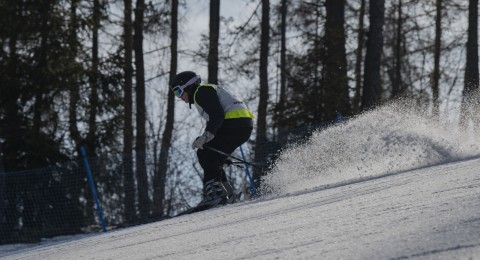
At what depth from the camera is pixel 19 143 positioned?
665 inches

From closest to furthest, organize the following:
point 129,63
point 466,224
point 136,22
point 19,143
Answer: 1. point 466,224
2. point 19,143
3. point 129,63
4. point 136,22

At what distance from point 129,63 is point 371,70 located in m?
6.89

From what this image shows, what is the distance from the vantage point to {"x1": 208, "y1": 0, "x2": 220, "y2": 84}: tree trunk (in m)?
21.3

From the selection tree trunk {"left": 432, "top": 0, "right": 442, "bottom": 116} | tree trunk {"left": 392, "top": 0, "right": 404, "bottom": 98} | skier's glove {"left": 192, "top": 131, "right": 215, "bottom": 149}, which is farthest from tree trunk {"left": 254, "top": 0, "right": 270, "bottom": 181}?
skier's glove {"left": 192, "top": 131, "right": 215, "bottom": 149}

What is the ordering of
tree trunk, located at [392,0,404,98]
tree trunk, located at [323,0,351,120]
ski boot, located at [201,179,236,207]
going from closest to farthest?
ski boot, located at [201,179,236,207] < tree trunk, located at [323,0,351,120] < tree trunk, located at [392,0,404,98]

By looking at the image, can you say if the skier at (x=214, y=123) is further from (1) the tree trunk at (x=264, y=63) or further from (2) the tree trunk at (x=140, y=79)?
(1) the tree trunk at (x=264, y=63)

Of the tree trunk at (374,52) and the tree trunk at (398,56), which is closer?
the tree trunk at (374,52)

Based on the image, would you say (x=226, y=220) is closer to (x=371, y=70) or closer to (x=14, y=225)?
(x=14, y=225)

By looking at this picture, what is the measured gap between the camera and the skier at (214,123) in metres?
9.22

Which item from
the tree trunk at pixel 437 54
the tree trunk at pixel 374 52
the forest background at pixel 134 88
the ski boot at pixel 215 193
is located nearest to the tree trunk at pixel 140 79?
the forest background at pixel 134 88

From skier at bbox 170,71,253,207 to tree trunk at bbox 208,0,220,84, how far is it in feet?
37.9

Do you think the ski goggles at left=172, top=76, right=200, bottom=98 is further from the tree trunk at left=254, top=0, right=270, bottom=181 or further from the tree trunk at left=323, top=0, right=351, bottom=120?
the tree trunk at left=254, top=0, right=270, bottom=181

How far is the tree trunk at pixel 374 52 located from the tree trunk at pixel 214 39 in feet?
16.5

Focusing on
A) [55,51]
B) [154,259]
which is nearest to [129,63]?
[55,51]
